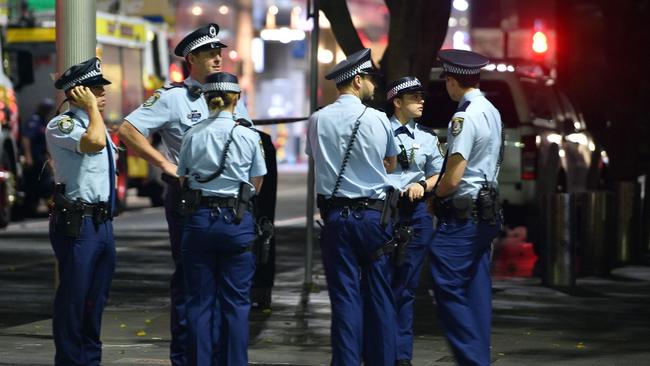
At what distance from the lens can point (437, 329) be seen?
12.3 meters

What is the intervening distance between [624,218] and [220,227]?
9652mm

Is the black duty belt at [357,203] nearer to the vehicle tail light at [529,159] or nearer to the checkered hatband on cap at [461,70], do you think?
the checkered hatband on cap at [461,70]

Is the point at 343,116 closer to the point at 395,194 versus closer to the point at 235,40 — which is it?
the point at 395,194

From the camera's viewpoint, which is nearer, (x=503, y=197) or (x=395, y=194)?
(x=395, y=194)

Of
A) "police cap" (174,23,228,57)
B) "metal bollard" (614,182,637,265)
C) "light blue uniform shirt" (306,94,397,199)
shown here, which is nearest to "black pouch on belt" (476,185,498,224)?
"light blue uniform shirt" (306,94,397,199)

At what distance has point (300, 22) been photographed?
268 feet

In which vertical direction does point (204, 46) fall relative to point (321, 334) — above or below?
above

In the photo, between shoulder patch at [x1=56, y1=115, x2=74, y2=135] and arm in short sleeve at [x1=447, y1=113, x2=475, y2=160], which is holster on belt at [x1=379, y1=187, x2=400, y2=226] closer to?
arm in short sleeve at [x1=447, y1=113, x2=475, y2=160]

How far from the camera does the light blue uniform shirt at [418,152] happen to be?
10.5 metres

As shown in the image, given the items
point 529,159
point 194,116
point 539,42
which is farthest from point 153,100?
point 539,42

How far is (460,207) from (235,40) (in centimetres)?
6896

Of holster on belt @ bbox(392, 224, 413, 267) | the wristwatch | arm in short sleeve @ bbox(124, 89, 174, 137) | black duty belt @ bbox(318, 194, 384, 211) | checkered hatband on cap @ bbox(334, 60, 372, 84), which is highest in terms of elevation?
checkered hatband on cap @ bbox(334, 60, 372, 84)

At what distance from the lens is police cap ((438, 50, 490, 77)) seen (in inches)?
367

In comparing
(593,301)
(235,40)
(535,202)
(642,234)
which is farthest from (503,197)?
(235,40)
